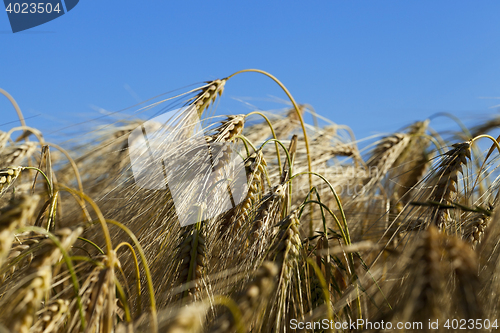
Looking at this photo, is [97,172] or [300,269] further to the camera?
[97,172]

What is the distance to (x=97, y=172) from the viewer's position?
1674 millimetres

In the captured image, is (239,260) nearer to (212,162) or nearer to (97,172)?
(212,162)

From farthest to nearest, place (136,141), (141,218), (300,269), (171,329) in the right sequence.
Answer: (136,141) → (141,218) → (300,269) → (171,329)

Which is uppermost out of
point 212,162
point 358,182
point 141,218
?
point 212,162

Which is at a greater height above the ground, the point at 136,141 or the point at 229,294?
the point at 136,141

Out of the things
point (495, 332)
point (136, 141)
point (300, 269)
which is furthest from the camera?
point (136, 141)

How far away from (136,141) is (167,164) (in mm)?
374

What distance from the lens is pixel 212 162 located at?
902mm

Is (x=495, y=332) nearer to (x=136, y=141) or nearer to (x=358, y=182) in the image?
(x=136, y=141)

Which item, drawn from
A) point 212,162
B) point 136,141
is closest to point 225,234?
point 212,162

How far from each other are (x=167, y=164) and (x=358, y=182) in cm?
114

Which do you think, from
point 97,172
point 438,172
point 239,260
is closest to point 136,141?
point 97,172

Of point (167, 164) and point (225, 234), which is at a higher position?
point (167, 164)

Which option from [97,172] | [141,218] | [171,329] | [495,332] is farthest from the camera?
[97,172]
